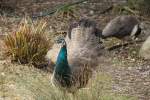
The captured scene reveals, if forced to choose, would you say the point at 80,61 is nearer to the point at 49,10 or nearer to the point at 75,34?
the point at 75,34

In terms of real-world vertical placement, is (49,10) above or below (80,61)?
below

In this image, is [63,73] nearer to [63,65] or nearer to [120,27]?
[63,65]

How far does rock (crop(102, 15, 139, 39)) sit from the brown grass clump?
2101 millimetres

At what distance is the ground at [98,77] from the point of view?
6305 millimetres

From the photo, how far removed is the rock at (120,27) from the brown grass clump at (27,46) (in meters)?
2.10

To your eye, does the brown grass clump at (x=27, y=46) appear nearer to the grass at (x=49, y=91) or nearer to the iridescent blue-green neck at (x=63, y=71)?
the grass at (x=49, y=91)

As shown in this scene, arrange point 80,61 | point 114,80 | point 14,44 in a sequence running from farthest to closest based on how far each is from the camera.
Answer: point 14,44 → point 114,80 → point 80,61

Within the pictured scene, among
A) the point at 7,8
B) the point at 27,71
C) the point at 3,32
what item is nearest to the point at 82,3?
the point at 7,8

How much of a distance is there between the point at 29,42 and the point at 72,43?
185cm

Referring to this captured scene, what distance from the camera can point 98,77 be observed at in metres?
6.56

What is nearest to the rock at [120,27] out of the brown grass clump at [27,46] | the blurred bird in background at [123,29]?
the blurred bird in background at [123,29]

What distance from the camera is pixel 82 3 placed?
46.2ft

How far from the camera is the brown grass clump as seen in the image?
9570 mm

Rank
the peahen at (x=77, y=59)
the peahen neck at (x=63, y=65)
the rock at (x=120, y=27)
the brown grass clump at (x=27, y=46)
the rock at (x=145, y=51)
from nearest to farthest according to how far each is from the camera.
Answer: the peahen at (x=77, y=59)
the peahen neck at (x=63, y=65)
the brown grass clump at (x=27, y=46)
the rock at (x=145, y=51)
the rock at (x=120, y=27)
